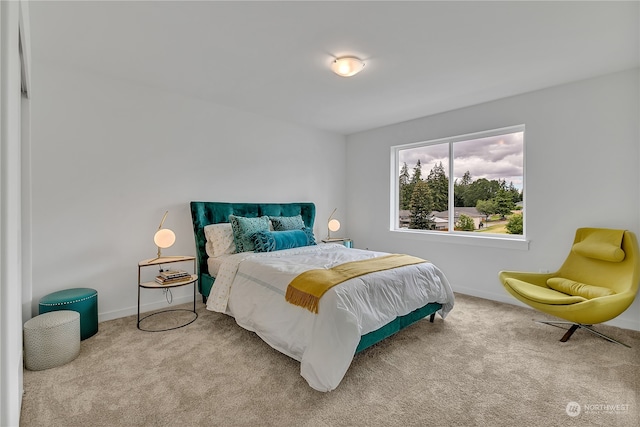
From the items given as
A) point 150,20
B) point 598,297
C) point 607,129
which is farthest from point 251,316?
point 607,129

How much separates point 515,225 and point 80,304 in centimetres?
471

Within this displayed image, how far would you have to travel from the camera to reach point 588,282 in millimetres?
2869

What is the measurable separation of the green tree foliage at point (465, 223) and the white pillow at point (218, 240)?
3.10m

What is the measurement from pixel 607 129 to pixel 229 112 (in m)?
4.24

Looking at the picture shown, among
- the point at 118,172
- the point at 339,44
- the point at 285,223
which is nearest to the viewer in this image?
the point at 339,44

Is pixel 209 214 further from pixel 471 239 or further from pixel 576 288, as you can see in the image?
pixel 576 288

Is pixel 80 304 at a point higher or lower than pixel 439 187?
lower

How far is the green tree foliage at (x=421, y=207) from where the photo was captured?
182 inches

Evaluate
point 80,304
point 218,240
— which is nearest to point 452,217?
point 218,240

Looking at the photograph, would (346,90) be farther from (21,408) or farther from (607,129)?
Result: (21,408)

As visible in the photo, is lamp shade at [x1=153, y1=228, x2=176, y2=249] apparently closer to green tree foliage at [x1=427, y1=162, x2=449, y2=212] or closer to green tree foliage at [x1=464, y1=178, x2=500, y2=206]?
green tree foliage at [x1=427, y1=162, x2=449, y2=212]

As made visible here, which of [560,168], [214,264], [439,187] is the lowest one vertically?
[214,264]

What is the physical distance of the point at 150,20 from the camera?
6.91 feet

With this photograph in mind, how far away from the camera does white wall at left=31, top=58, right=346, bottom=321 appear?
279 cm
